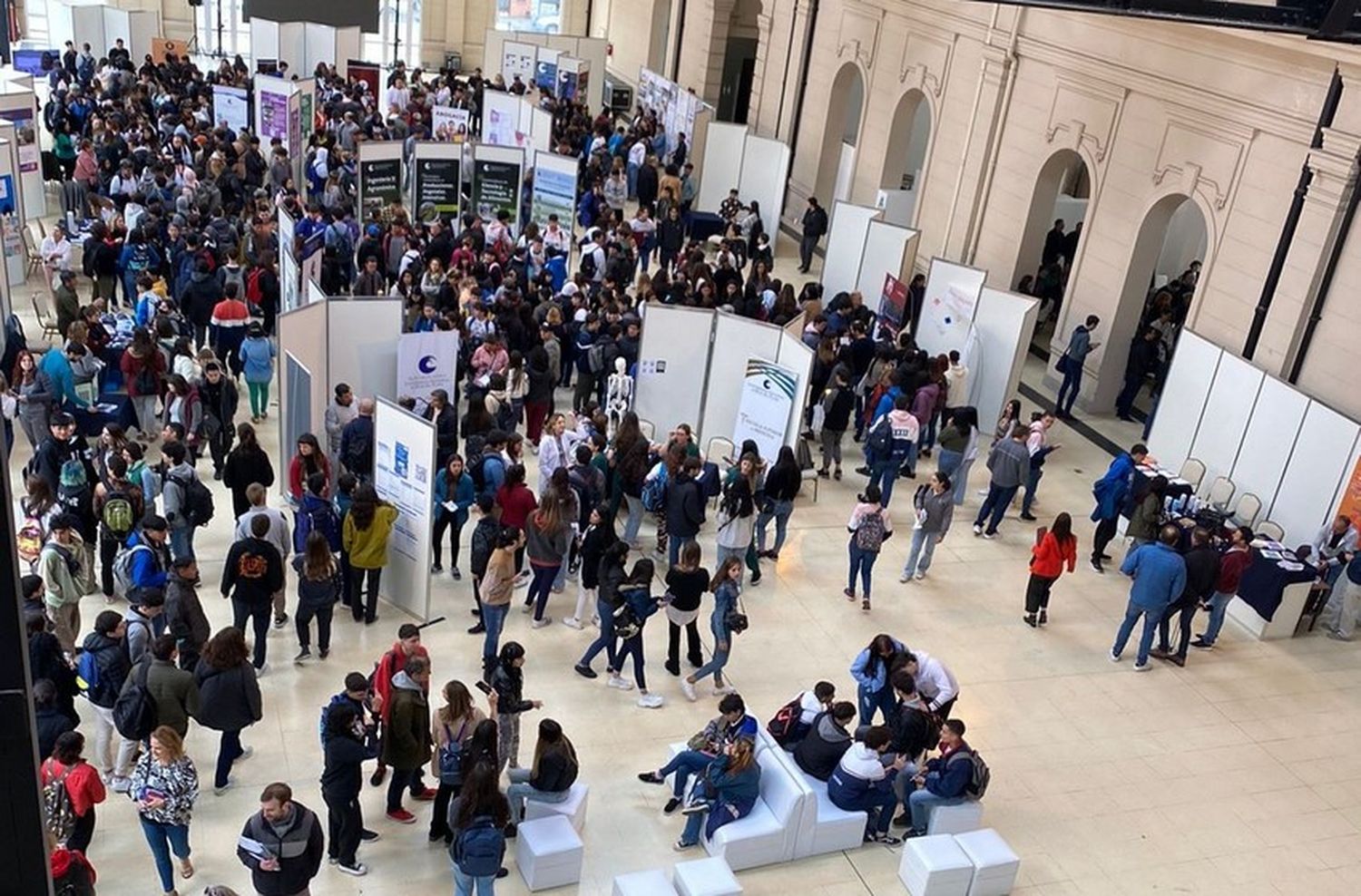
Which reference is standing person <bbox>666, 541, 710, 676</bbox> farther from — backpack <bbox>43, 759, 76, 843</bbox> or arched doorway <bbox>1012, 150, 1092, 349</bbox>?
arched doorway <bbox>1012, 150, 1092, 349</bbox>

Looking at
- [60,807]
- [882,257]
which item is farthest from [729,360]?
[60,807]

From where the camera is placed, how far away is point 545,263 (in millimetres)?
16750

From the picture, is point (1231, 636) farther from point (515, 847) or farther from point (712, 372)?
point (515, 847)

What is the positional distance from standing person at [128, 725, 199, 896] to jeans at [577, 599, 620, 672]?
3.29 meters

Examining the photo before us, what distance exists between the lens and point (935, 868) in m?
7.98

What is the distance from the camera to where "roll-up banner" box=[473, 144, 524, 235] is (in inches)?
749

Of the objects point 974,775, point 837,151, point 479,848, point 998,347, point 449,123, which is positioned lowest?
point 974,775

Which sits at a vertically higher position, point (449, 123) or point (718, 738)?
point (449, 123)

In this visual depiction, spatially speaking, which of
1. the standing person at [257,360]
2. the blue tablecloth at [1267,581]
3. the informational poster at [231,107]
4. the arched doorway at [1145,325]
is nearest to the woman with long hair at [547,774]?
the standing person at [257,360]

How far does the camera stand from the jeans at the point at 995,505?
12793 millimetres

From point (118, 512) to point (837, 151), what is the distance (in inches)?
717

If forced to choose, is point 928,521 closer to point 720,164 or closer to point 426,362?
point 426,362

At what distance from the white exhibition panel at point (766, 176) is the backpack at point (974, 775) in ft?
50.1

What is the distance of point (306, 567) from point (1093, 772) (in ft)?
20.0
